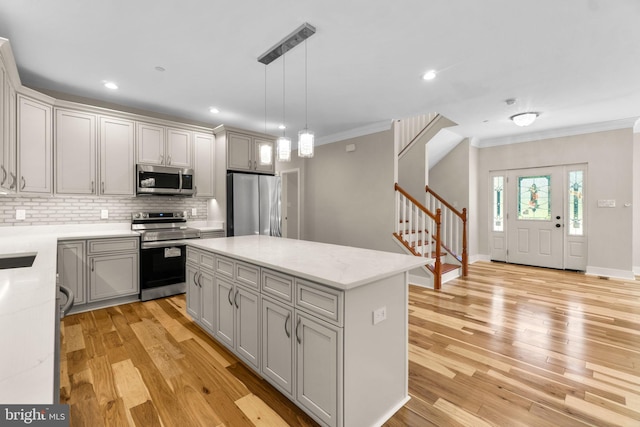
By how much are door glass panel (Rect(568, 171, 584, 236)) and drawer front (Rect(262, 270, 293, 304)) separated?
6.23 m

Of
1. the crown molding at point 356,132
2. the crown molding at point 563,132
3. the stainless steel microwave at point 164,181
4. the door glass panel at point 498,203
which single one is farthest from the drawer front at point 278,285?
the door glass panel at point 498,203

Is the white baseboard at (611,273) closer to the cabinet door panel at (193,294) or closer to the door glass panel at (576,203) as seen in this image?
the door glass panel at (576,203)

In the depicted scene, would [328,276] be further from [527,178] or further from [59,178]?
[527,178]

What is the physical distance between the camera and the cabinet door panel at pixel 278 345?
1.81 metres

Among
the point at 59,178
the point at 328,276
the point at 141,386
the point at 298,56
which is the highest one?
the point at 298,56

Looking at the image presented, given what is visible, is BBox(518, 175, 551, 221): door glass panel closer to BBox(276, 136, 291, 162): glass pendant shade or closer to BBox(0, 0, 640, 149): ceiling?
BBox(0, 0, 640, 149): ceiling

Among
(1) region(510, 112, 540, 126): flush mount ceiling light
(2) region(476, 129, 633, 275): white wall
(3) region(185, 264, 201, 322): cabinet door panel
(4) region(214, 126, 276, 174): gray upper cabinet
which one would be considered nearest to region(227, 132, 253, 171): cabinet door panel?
(4) region(214, 126, 276, 174): gray upper cabinet

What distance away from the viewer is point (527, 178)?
20.0 feet

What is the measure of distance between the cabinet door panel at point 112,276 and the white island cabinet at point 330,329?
2.31 metres

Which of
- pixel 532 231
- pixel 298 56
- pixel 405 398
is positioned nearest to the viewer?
pixel 405 398

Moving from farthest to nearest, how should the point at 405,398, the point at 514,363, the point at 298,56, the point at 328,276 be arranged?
1. the point at 298,56
2. the point at 514,363
3. the point at 405,398
4. the point at 328,276

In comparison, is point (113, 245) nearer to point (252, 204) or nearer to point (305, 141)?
point (252, 204)

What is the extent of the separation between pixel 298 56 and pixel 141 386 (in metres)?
2.99

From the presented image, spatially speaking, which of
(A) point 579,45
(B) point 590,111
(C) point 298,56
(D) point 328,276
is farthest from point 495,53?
(B) point 590,111
